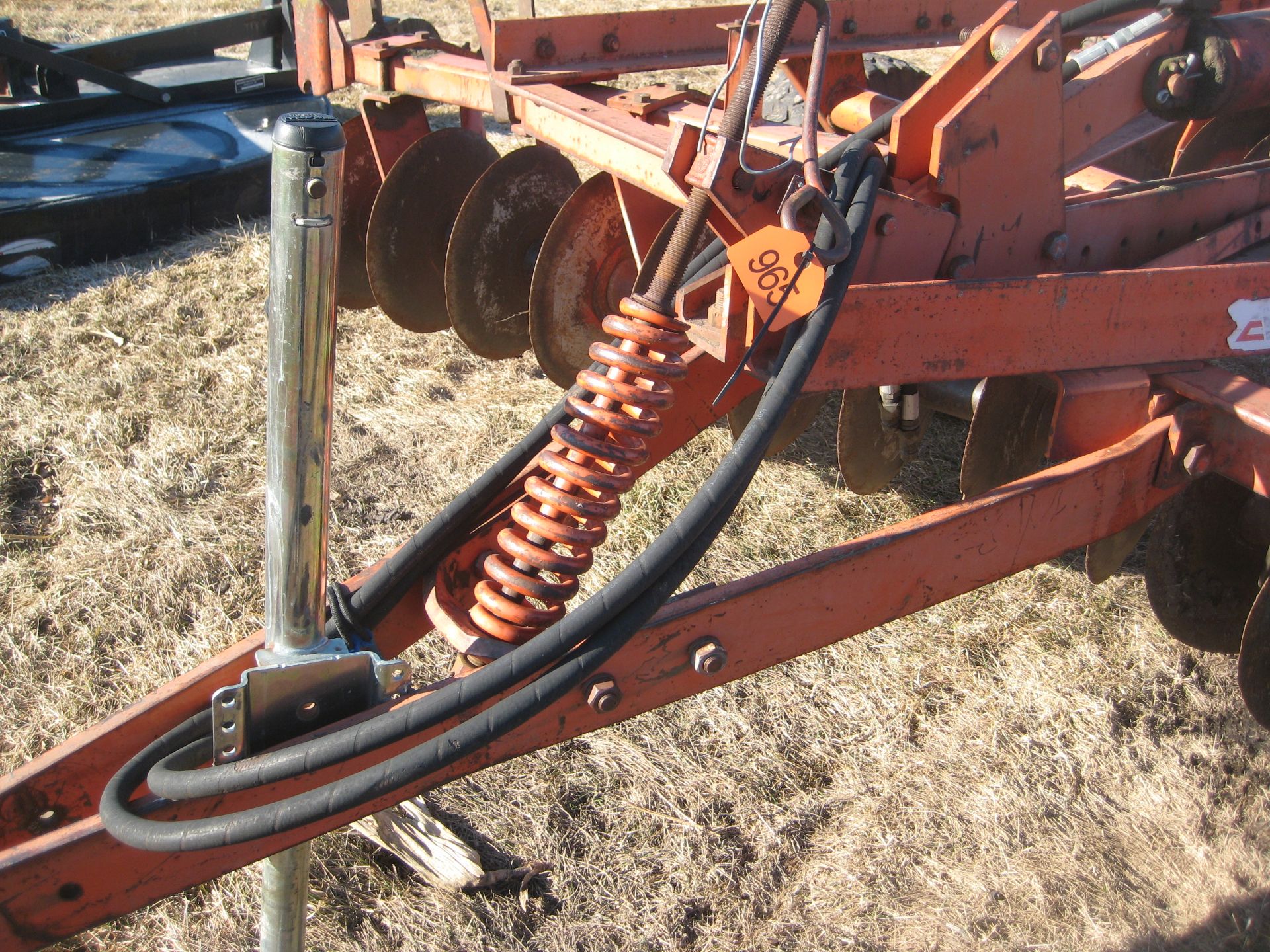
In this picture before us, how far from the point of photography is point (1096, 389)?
7.16ft

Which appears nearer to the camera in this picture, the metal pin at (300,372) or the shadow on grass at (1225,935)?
the metal pin at (300,372)

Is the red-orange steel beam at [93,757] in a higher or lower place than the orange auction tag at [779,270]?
lower

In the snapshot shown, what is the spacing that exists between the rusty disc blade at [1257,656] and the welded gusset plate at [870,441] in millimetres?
1077

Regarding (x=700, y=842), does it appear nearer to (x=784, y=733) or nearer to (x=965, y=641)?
(x=784, y=733)

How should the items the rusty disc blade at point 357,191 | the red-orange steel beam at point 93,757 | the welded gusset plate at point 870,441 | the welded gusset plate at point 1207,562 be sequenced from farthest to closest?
1. the rusty disc blade at point 357,191
2. the welded gusset plate at point 870,441
3. the welded gusset plate at point 1207,562
4. the red-orange steel beam at point 93,757

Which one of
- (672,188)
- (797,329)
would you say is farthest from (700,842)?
(672,188)

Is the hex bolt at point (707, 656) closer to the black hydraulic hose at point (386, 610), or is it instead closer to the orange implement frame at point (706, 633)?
the orange implement frame at point (706, 633)

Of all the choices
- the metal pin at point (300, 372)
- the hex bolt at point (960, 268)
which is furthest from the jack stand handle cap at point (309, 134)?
the hex bolt at point (960, 268)

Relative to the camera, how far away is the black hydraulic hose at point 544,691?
1312 millimetres

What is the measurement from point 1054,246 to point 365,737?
1.74 meters

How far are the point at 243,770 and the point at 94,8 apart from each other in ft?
31.5

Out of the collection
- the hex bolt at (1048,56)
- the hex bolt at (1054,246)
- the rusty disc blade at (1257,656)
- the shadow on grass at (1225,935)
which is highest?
the hex bolt at (1048,56)

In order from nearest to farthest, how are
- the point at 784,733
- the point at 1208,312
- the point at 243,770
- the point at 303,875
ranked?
the point at 243,770 → the point at 303,875 → the point at 1208,312 → the point at 784,733

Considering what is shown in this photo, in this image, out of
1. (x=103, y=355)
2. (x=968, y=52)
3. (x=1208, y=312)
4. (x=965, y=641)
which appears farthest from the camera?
(x=103, y=355)
